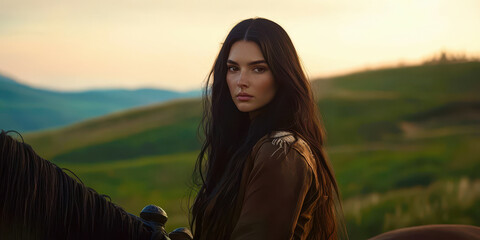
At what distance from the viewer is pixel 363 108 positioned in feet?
83.8

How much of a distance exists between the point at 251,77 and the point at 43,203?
114cm

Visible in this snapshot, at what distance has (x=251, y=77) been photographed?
111 inches

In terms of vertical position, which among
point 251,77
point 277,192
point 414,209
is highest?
point 251,77

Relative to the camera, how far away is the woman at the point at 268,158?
249cm

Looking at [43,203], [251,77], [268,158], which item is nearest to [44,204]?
[43,203]

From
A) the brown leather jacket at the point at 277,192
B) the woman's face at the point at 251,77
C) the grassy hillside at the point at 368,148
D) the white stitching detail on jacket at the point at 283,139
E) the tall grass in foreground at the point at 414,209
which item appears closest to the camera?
the brown leather jacket at the point at 277,192

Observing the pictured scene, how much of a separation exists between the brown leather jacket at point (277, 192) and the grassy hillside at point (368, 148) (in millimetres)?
5236

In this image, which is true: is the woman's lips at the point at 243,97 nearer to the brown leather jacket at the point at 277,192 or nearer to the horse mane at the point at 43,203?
the brown leather jacket at the point at 277,192

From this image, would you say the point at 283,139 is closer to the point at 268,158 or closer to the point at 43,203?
the point at 268,158

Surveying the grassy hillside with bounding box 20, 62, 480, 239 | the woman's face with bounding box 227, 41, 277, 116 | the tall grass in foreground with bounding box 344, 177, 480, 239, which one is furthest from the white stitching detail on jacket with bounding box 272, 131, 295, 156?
the tall grass in foreground with bounding box 344, 177, 480, 239

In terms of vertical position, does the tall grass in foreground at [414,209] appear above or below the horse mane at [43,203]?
below

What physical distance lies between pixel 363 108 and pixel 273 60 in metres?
23.4

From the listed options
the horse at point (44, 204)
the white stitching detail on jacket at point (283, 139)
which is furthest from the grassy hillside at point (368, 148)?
the white stitching detail on jacket at point (283, 139)

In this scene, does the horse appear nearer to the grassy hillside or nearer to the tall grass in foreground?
the grassy hillside
